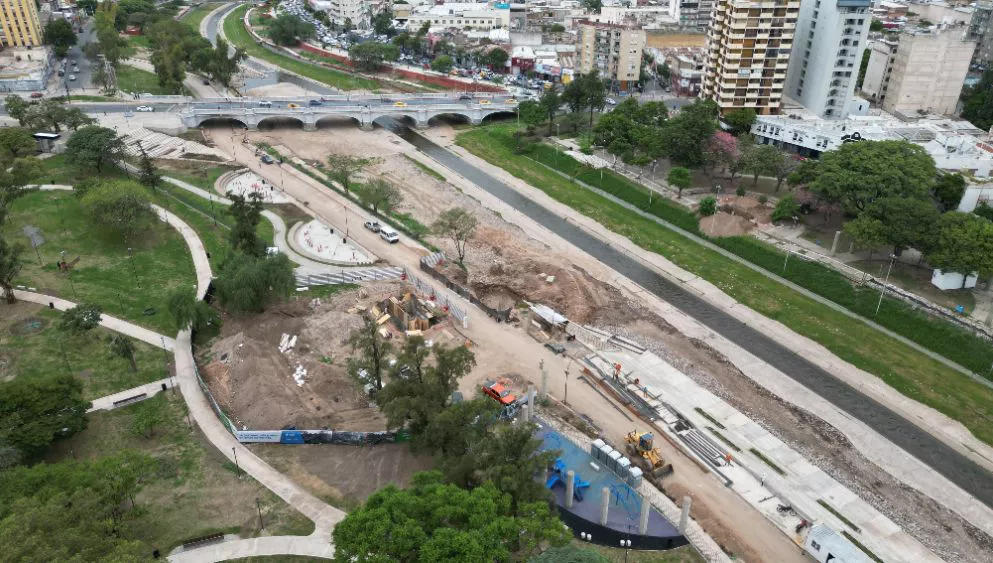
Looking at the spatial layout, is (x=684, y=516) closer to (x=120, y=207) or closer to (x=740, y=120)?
(x=120, y=207)

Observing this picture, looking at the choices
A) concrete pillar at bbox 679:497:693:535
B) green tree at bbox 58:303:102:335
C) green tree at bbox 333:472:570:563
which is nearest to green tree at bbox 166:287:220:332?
green tree at bbox 58:303:102:335

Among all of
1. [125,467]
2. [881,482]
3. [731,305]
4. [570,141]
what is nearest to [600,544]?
[881,482]

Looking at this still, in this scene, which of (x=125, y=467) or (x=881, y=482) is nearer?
(x=125, y=467)

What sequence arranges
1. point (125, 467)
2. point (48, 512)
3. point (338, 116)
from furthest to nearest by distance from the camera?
point (338, 116) → point (125, 467) → point (48, 512)

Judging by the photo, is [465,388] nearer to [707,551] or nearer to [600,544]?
[600,544]

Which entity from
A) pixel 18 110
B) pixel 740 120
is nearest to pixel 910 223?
pixel 740 120

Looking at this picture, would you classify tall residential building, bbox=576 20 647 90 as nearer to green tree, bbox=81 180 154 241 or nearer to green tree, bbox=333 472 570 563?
green tree, bbox=81 180 154 241

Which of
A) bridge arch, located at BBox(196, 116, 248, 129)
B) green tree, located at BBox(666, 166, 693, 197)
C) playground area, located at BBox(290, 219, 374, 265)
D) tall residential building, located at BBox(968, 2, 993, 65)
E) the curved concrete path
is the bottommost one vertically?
the curved concrete path
